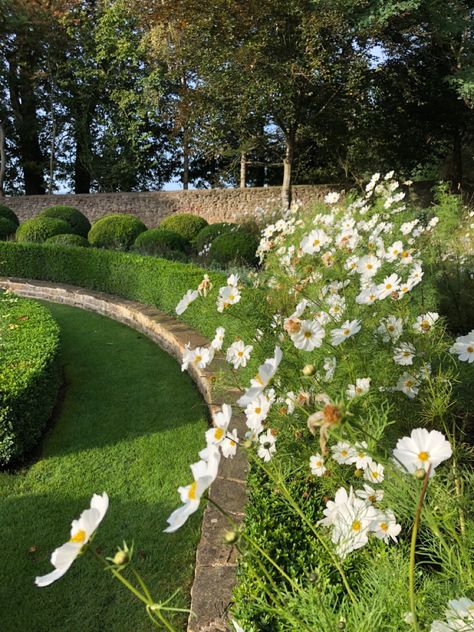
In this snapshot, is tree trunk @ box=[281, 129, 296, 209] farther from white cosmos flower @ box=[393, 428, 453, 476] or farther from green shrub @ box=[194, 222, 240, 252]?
white cosmos flower @ box=[393, 428, 453, 476]

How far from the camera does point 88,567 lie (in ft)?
6.81

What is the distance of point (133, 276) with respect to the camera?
251 inches

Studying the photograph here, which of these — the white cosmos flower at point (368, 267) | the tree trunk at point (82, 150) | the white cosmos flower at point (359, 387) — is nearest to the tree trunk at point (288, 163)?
the tree trunk at point (82, 150)

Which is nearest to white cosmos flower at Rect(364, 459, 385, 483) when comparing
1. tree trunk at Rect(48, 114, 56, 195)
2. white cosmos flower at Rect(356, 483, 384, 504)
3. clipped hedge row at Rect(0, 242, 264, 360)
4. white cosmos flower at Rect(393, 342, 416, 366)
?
white cosmos flower at Rect(356, 483, 384, 504)

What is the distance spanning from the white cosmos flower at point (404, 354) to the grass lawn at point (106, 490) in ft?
4.20

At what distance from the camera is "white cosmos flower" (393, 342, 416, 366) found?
1.60 meters

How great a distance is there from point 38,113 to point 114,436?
19674 mm

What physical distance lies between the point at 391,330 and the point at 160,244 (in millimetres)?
7476

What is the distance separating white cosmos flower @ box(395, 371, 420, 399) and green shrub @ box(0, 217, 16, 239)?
36.9 feet

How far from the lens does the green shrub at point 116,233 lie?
975 cm

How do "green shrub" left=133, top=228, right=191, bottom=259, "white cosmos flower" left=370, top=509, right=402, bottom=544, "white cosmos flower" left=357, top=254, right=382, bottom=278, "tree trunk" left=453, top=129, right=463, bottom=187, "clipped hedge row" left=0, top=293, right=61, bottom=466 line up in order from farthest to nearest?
"tree trunk" left=453, top=129, right=463, bottom=187
"green shrub" left=133, top=228, right=191, bottom=259
"clipped hedge row" left=0, top=293, right=61, bottom=466
"white cosmos flower" left=357, top=254, right=382, bottom=278
"white cosmos flower" left=370, top=509, right=402, bottom=544

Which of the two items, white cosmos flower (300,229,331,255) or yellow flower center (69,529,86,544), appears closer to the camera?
yellow flower center (69,529,86,544)

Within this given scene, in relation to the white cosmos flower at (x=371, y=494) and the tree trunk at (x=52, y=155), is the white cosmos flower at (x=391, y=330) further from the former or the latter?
the tree trunk at (x=52, y=155)

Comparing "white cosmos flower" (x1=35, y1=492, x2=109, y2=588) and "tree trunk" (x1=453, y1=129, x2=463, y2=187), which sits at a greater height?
"tree trunk" (x1=453, y1=129, x2=463, y2=187)
